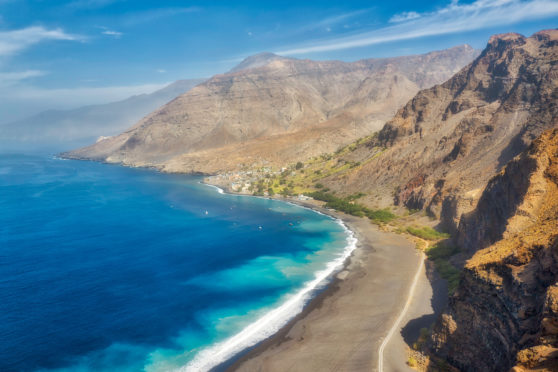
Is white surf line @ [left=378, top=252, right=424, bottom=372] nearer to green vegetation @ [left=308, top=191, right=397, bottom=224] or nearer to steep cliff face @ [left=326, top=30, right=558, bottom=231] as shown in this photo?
steep cliff face @ [left=326, top=30, right=558, bottom=231]

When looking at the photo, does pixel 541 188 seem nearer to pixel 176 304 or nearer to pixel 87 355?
pixel 176 304

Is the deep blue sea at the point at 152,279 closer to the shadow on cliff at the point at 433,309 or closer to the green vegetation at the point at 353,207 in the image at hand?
the green vegetation at the point at 353,207

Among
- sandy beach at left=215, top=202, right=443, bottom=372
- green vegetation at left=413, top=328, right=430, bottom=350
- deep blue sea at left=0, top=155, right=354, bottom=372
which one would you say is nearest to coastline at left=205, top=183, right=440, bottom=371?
sandy beach at left=215, top=202, right=443, bottom=372

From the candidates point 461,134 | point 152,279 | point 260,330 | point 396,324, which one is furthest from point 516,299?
point 461,134

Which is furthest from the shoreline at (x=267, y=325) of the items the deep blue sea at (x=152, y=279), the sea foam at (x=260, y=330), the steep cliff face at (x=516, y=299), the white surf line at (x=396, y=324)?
the steep cliff face at (x=516, y=299)

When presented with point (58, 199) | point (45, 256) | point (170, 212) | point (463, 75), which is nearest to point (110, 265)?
point (45, 256)
